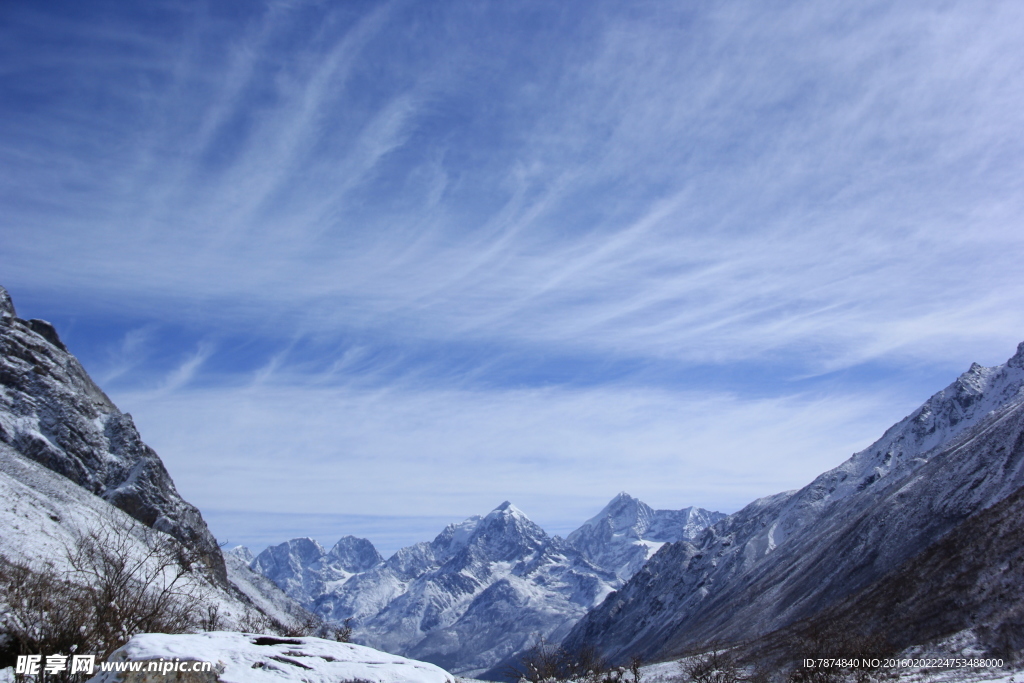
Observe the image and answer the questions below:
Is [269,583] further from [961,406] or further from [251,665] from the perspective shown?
[961,406]

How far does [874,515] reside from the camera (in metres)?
116

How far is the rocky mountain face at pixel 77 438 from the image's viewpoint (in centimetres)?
9056

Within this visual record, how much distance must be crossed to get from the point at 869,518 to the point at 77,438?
128 m

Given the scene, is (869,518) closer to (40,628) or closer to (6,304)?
(40,628)

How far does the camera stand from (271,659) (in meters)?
14.9

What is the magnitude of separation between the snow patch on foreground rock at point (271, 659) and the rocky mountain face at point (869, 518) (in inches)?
2195

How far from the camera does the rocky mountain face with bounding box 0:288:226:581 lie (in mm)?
90562

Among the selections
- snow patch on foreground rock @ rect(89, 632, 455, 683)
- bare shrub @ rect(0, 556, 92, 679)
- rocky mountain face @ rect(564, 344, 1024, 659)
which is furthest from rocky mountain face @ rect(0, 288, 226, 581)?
rocky mountain face @ rect(564, 344, 1024, 659)

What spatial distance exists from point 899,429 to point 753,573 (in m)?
70.2

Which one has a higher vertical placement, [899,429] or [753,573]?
[899,429]

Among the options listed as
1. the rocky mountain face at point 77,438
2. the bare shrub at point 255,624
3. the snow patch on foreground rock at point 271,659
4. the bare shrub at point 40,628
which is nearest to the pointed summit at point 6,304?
the rocky mountain face at point 77,438

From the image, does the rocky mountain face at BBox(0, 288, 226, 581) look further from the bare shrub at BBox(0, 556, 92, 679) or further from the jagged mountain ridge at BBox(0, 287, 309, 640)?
the bare shrub at BBox(0, 556, 92, 679)

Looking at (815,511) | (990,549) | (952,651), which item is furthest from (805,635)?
(815,511)

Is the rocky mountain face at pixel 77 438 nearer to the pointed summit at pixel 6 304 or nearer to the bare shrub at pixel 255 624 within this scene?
the pointed summit at pixel 6 304
